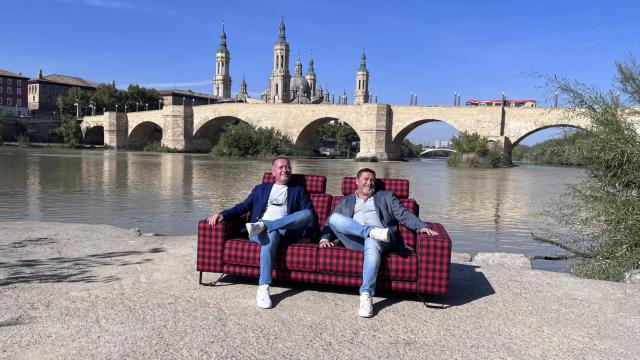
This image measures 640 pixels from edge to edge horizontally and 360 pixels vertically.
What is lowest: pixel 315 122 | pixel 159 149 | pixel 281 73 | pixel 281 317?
pixel 281 317

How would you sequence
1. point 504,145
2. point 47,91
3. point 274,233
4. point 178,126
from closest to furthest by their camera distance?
point 274,233 < point 504,145 < point 178,126 < point 47,91

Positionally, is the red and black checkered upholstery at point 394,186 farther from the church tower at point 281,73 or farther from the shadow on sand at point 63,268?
the church tower at point 281,73

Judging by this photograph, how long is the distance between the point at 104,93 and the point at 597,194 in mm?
69701

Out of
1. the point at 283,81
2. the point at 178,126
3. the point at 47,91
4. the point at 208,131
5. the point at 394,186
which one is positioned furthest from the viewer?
the point at 283,81

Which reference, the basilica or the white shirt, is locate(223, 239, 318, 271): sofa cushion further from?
the basilica

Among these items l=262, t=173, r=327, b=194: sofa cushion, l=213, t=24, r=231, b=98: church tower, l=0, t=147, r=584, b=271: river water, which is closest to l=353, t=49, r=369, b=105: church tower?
l=213, t=24, r=231, b=98: church tower

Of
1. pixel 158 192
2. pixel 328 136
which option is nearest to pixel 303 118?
pixel 328 136

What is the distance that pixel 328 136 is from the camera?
213 feet

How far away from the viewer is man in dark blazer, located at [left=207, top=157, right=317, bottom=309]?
333 cm

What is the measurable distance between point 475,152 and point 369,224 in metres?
30.8

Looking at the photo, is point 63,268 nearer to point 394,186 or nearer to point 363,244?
point 363,244

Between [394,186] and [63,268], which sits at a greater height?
[394,186]

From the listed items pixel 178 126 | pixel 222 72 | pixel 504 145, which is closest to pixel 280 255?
pixel 504 145

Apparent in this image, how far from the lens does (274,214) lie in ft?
12.2
